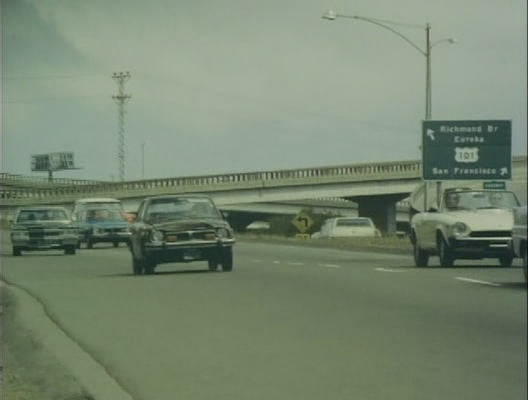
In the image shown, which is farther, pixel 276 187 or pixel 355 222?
pixel 355 222

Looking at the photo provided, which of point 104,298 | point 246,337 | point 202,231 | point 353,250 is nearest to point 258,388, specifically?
point 246,337

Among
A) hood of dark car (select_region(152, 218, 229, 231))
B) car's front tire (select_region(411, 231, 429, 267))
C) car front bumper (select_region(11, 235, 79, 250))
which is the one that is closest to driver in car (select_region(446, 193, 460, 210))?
car's front tire (select_region(411, 231, 429, 267))

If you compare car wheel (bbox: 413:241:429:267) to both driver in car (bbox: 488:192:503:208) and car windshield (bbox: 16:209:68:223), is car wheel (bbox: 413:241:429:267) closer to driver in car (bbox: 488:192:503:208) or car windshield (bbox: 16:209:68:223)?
car windshield (bbox: 16:209:68:223)

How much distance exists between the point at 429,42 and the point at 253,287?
31.4ft

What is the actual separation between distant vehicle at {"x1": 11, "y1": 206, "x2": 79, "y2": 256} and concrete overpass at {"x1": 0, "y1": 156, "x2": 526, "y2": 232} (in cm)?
57

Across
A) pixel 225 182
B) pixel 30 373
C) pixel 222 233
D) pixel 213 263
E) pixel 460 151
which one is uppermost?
pixel 460 151

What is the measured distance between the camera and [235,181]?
26.2 ft

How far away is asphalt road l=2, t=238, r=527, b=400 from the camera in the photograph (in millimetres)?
5844

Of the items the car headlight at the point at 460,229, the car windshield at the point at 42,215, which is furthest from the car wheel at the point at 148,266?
the car headlight at the point at 460,229

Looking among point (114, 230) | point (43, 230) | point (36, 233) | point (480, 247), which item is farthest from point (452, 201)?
point (36, 233)

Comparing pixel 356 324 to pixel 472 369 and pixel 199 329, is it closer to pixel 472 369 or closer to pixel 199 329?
pixel 199 329

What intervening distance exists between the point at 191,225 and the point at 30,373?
5.82 meters

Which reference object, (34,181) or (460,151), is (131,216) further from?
(460,151)

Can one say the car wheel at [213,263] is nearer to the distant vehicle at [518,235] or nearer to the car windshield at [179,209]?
the car windshield at [179,209]
